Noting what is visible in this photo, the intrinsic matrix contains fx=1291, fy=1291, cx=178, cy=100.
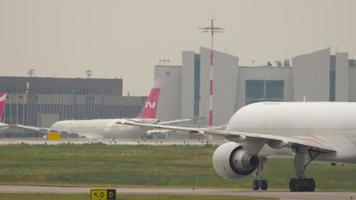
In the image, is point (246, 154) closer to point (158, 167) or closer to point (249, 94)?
point (158, 167)

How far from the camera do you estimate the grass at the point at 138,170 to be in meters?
65.8

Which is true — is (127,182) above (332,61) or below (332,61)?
below

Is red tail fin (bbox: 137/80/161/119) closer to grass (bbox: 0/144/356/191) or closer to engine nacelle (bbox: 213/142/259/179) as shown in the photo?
grass (bbox: 0/144/356/191)

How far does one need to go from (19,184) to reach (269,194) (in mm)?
15514

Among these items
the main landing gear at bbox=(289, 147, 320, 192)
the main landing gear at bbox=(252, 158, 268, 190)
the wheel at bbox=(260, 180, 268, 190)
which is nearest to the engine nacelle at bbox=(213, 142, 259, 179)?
the main landing gear at bbox=(252, 158, 268, 190)

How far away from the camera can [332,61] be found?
611ft

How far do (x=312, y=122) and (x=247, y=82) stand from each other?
425 feet

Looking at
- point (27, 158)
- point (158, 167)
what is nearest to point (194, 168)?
point (158, 167)

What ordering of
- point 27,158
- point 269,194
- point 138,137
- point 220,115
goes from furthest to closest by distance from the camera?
point 220,115, point 138,137, point 27,158, point 269,194

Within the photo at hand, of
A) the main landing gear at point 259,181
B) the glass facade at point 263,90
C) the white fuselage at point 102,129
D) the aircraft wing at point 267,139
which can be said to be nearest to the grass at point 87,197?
the aircraft wing at point 267,139

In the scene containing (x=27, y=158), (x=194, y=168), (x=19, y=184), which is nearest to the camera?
(x=19, y=184)

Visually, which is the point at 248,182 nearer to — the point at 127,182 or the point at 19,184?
the point at 127,182

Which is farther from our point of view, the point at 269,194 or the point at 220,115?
the point at 220,115

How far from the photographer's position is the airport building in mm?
182375
